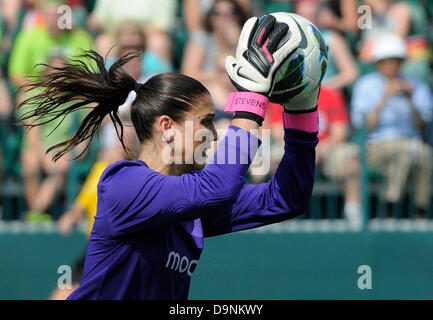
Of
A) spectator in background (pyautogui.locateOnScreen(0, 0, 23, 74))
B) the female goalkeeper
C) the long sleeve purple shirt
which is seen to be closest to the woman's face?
the female goalkeeper

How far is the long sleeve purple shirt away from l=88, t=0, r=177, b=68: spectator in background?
422 centimetres

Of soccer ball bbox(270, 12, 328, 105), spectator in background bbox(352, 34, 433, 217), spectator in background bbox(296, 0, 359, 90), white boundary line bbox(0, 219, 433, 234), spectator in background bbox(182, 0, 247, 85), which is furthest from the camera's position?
spectator in background bbox(296, 0, 359, 90)

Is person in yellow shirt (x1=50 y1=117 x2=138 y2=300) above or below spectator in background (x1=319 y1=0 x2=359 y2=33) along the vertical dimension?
below

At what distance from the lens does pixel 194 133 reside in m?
2.87

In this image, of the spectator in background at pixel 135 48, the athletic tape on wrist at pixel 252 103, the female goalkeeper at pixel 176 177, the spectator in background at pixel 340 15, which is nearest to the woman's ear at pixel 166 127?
the female goalkeeper at pixel 176 177

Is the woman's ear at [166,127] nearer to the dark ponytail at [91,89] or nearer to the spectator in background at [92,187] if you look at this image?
the dark ponytail at [91,89]

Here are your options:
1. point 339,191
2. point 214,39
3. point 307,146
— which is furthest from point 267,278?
point 307,146

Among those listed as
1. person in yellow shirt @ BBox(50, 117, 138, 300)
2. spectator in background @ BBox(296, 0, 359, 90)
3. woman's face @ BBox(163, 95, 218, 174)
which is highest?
spectator in background @ BBox(296, 0, 359, 90)

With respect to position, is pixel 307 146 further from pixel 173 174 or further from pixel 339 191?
pixel 339 191

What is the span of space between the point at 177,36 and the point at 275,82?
15.5 ft

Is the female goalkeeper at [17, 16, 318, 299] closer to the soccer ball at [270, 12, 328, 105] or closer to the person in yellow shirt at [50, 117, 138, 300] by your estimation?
the soccer ball at [270, 12, 328, 105]

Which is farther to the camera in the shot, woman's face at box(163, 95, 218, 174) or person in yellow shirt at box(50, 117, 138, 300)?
person in yellow shirt at box(50, 117, 138, 300)

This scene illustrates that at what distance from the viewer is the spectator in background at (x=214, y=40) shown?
6.82 m

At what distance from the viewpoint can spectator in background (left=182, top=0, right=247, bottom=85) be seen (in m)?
6.82
